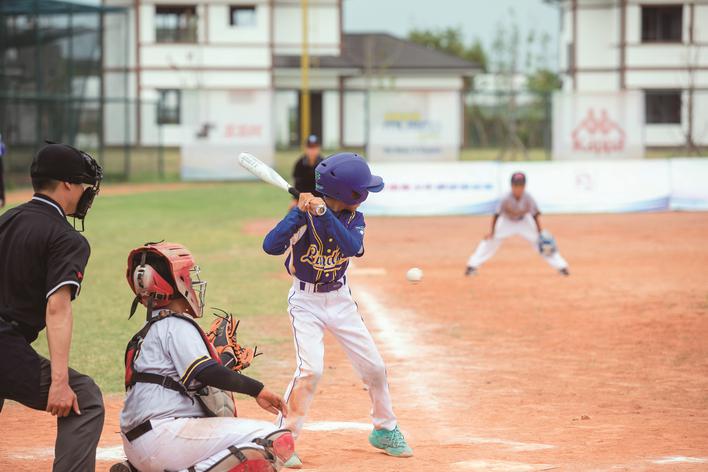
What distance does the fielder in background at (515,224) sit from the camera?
16188 mm

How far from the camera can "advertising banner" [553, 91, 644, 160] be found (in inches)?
1346

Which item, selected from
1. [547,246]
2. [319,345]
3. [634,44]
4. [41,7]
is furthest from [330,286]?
[634,44]

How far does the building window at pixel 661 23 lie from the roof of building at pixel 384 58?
8.72m

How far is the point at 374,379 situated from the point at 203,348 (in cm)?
205

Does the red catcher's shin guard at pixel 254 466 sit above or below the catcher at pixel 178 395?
below

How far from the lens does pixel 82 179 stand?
17.3 feet

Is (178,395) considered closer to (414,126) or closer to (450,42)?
(414,126)

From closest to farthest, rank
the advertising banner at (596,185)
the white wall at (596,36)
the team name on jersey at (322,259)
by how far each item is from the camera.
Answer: the team name on jersey at (322,259), the advertising banner at (596,185), the white wall at (596,36)

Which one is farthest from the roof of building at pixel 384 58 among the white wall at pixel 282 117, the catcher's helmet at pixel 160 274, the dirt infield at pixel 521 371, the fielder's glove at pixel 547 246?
the catcher's helmet at pixel 160 274

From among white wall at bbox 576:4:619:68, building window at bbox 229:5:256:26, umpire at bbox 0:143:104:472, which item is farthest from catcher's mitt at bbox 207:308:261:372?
white wall at bbox 576:4:619:68

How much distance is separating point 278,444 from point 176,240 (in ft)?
51.4

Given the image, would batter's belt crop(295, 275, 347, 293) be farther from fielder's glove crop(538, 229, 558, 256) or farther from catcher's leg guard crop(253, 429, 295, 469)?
fielder's glove crop(538, 229, 558, 256)

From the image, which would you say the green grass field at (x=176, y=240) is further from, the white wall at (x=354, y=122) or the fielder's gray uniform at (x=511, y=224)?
the white wall at (x=354, y=122)

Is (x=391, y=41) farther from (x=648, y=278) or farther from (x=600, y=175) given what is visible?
(x=648, y=278)
